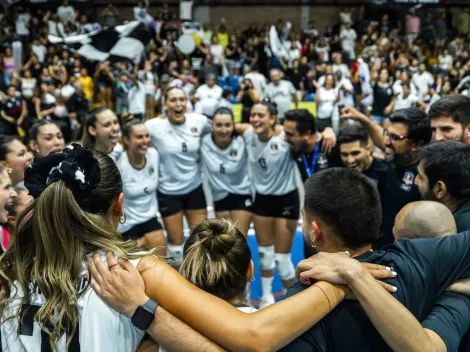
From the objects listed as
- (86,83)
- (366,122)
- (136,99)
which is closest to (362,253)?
(366,122)

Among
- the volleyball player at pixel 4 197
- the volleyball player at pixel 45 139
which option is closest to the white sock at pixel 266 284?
the volleyball player at pixel 45 139

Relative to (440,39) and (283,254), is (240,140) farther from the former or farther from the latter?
(440,39)

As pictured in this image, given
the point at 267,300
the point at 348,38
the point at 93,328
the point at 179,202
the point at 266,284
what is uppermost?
the point at 348,38

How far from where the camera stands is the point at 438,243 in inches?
86.0

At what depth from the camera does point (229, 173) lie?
630cm

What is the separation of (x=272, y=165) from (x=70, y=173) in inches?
159

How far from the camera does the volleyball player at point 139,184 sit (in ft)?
18.7

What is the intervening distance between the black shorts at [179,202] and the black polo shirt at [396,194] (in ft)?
7.92

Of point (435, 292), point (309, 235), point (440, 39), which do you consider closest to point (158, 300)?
point (309, 235)

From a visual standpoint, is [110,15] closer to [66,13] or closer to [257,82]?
[66,13]

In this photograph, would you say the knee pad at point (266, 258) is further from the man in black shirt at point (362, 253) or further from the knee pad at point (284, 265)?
the man in black shirt at point (362, 253)

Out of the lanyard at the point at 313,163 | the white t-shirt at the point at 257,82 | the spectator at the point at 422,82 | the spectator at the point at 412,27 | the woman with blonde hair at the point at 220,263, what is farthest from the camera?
the spectator at the point at 412,27

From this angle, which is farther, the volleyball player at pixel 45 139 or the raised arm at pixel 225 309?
the volleyball player at pixel 45 139

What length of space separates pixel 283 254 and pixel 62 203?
4115mm
